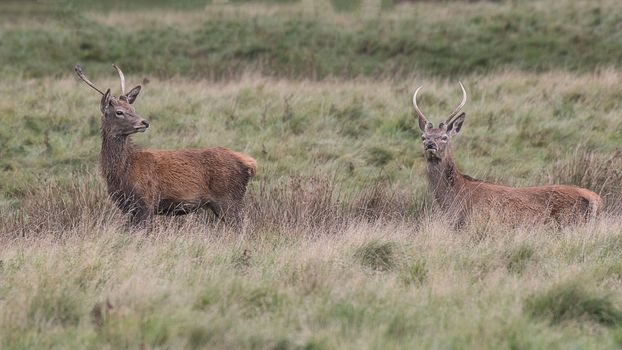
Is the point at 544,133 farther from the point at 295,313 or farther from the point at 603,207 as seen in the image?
the point at 295,313

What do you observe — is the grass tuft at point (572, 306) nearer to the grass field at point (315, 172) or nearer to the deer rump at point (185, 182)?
the grass field at point (315, 172)

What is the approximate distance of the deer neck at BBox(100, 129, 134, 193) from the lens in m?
9.84

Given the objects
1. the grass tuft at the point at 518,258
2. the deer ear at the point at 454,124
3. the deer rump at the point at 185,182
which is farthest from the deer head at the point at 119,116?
the grass tuft at the point at 518,258

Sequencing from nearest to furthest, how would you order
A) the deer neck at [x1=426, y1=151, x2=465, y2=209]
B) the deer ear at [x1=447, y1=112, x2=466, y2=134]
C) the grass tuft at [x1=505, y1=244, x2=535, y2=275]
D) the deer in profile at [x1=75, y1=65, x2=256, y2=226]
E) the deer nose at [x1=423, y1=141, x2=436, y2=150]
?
the grass tuft at [x1=505, y1=244, x2=535, y2=275]
the deer in profile at [x1=75, y1=65, x2=256, y2=226]
the deer nose at [x1=423, y1=141, x2=436, y2=150]
the deer neck at [x1=426, y1=151, x2=465, y2=209]
the deer ear at [x1=447, y1=112, x2=466, y2=134]

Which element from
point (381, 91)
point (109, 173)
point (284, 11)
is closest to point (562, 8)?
point (284, 11)

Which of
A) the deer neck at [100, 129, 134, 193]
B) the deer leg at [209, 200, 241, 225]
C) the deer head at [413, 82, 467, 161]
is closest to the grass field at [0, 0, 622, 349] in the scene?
the deer leg at [209, 200, 241, 225]

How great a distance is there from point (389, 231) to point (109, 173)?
279cm

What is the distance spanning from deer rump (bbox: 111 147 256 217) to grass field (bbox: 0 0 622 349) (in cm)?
20

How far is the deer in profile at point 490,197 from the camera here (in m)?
9.64

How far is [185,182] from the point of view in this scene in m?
9.96

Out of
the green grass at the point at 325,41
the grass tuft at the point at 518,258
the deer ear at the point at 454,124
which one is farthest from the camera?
the green grass at the point at 325,41

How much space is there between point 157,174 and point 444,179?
270cm

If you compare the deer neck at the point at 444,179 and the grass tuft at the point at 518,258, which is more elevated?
the grass tuft at the point at 518,258

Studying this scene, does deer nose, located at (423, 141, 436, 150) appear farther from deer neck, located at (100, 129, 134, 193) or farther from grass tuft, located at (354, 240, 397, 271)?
deer neck, located at (100, 129, 134, 193)
